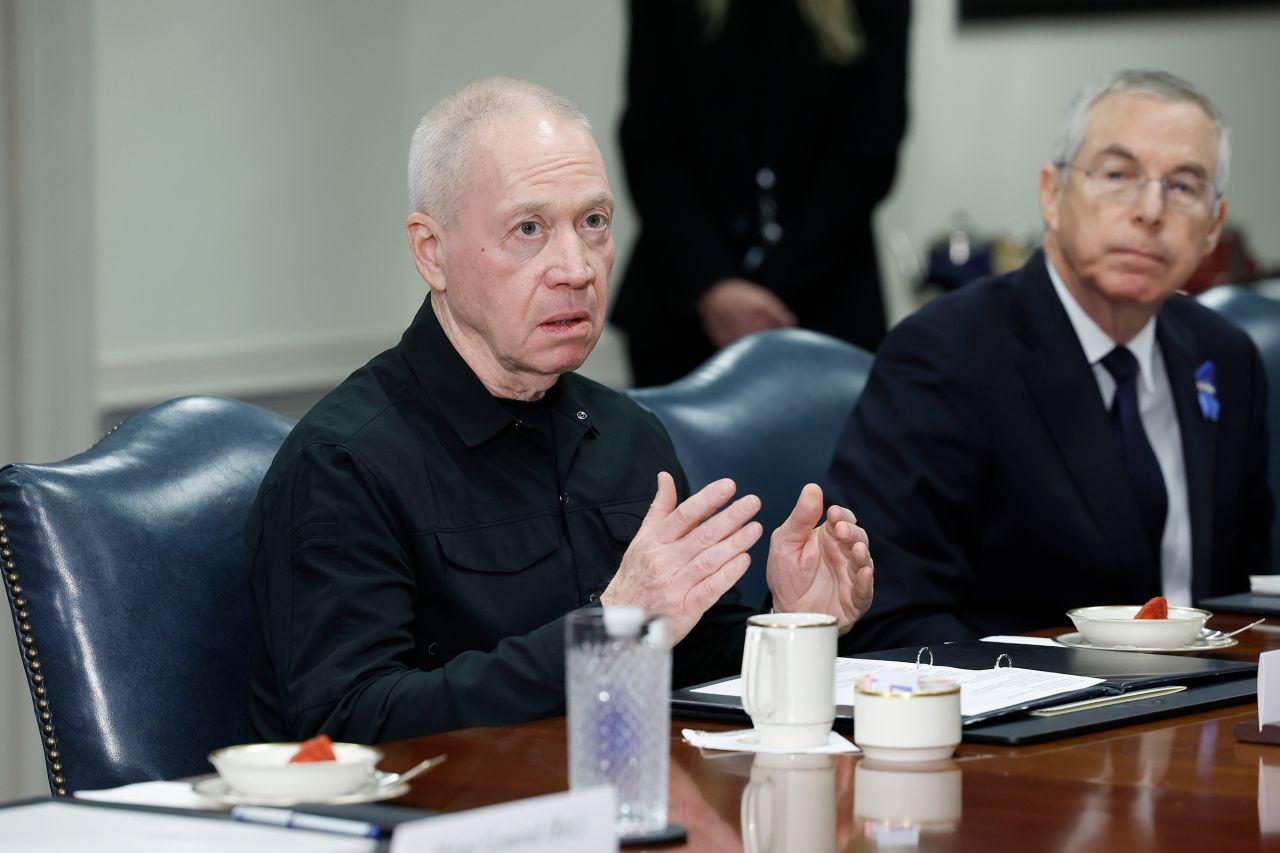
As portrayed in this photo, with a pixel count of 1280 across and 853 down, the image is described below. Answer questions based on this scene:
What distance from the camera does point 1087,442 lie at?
8.79ft

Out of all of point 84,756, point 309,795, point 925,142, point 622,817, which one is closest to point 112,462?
point 84,756

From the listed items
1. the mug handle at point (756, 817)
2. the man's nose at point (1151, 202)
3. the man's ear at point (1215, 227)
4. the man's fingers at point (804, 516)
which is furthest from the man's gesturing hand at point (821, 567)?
the man's ear at point (1215, 227)

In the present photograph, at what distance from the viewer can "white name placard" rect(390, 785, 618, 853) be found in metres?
1.02

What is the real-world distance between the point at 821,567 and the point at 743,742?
39 cm

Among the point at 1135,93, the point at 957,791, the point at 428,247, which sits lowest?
the point at 957,791

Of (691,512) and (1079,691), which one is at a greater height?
(691,512)

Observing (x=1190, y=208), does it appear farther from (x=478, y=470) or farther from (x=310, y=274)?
(x=310, y=274)

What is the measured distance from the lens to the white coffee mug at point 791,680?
149 cm

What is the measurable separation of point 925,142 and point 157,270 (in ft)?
8.79

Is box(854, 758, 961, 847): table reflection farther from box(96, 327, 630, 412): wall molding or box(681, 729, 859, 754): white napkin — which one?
box(96, 327, 630, 412): wall molding

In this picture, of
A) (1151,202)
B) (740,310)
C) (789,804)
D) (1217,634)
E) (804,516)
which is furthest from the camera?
(740,310)

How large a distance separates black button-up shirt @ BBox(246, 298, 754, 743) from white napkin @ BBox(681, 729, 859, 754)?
0.25m

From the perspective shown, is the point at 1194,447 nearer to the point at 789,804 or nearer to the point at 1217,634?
the point at 1217,634

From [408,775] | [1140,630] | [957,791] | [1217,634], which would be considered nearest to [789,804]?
[957,791]
